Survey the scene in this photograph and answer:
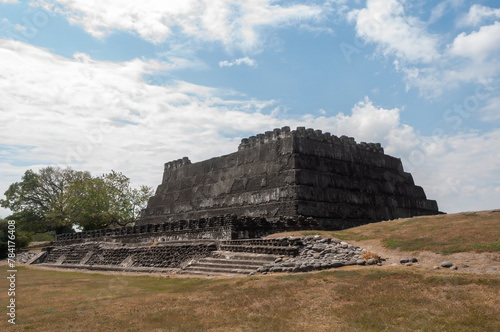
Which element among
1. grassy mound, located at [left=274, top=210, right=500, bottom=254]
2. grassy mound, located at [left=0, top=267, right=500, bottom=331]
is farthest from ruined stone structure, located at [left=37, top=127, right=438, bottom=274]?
grassy mound, located at [left=0, top=267, right=500, bottom=331]

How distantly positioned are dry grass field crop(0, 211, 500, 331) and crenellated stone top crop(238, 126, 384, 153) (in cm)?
1404

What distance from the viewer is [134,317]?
895 centimetres

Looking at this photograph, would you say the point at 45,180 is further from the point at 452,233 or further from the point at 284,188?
the point at 452,233

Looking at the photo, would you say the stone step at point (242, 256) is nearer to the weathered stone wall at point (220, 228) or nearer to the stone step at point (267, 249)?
the stone step at point (267, 249)

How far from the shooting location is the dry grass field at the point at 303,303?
302 inches

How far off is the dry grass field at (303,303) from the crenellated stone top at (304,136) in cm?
1404

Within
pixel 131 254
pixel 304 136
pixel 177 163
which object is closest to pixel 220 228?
pixel 131 254

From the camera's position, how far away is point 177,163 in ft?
125

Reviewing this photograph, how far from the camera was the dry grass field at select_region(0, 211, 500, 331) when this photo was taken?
302 inches

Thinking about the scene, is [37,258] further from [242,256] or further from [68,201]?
[242,256]

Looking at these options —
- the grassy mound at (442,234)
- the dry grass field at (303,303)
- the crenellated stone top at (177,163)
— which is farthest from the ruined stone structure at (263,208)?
the dry grass field at (303,303)

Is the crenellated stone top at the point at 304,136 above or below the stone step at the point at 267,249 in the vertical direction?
above

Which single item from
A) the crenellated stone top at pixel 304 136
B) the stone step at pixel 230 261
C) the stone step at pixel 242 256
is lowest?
the stone step at pixel 230 261

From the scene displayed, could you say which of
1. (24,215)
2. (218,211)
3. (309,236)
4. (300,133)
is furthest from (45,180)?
(309,236)
